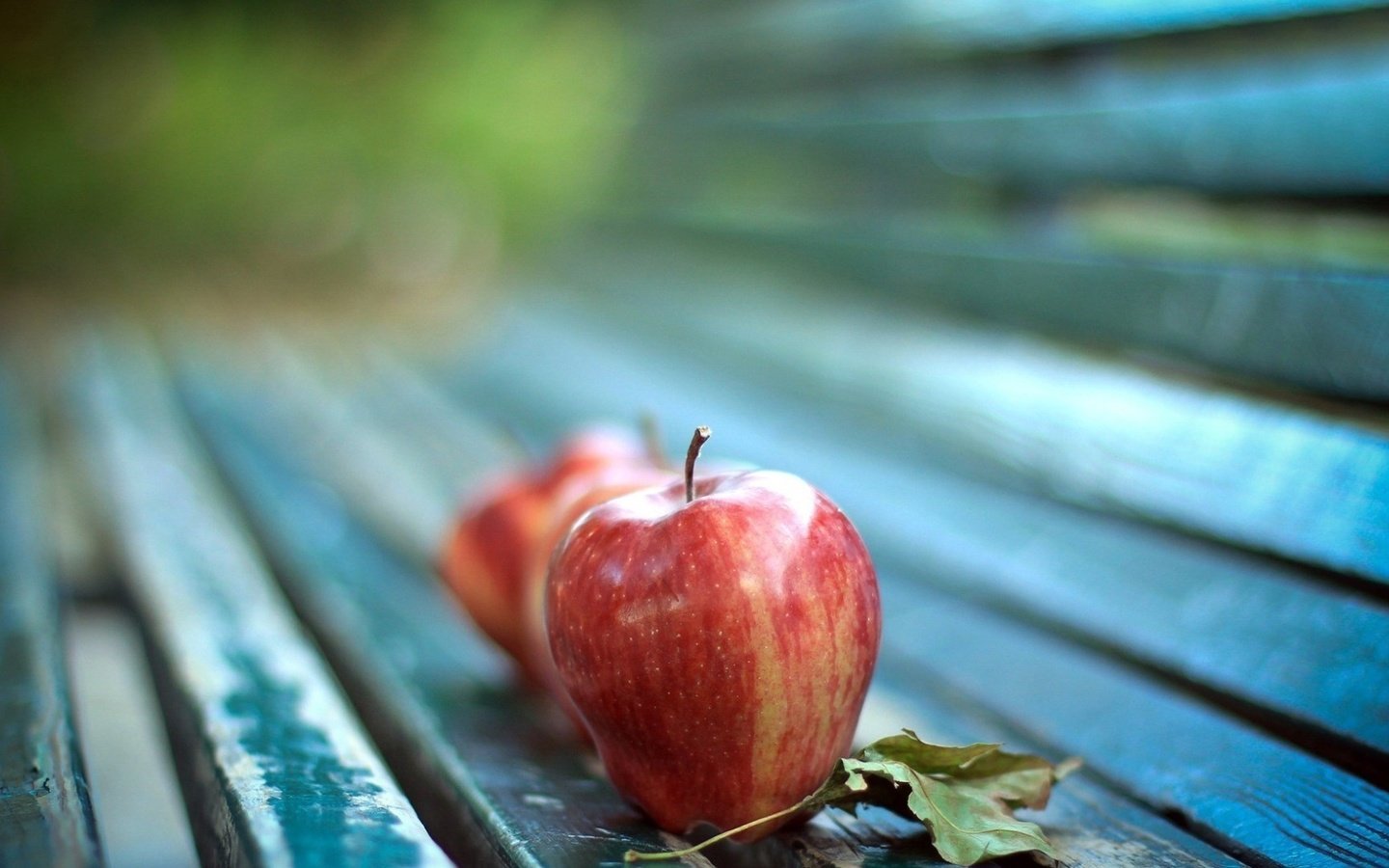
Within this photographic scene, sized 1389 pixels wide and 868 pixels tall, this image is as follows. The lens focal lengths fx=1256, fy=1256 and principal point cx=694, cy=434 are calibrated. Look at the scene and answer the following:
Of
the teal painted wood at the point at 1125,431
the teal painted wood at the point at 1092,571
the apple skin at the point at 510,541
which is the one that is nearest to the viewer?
the teal painted wood at the point at 1092,571

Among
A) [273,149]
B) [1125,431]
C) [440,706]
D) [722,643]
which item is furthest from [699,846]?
[273,149]

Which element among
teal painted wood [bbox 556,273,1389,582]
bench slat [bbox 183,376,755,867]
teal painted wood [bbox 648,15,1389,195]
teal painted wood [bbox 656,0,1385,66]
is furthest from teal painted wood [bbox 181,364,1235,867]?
teal painted wood [bbox 656,0,1385,66]

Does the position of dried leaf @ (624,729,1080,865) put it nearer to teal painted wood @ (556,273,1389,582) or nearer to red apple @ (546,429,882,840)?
red apple @ (546,429,882,840)

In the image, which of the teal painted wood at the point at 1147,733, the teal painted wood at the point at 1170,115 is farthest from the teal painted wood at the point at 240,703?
the teal painted wood at the point at 1170,115

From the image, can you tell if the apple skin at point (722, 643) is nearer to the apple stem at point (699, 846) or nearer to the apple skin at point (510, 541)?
the apple stem at point (699, 846)

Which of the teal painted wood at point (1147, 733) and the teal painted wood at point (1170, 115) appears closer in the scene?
the teal painted wood at point (1147, 733)

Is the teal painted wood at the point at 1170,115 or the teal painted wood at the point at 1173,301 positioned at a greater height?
the teal painted wood at the point at 1170,115

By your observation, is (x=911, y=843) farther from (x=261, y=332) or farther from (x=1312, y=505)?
(x=261, y=332)
